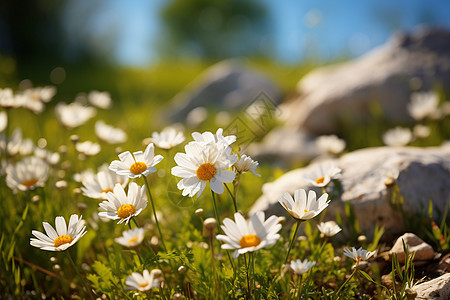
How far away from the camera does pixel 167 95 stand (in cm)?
880

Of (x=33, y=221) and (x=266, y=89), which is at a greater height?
(x=33, y=221)

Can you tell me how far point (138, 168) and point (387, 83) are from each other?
3.53 m

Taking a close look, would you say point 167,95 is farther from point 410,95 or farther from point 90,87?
point 410,95

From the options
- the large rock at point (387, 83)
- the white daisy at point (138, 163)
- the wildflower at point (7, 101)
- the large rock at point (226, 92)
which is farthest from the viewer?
the large rock at point (226, 92)

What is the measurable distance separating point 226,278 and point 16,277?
0.93 metres

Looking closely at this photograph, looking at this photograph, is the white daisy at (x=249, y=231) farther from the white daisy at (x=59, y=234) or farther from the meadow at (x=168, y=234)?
the white daisy at (x=59, y=234)

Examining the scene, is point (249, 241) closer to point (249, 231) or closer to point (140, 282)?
point (249, 231)

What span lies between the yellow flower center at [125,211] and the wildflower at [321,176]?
2.20 ft

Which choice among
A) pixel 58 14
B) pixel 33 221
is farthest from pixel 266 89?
pixel 58 14

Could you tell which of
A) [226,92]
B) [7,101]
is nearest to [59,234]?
[7,101]

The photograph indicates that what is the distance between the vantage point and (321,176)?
1587 millimetres

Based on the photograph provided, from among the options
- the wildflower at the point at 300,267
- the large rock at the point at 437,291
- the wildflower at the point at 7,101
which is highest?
the wildflower at the point at 7,101

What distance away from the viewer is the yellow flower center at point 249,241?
1.12 metres

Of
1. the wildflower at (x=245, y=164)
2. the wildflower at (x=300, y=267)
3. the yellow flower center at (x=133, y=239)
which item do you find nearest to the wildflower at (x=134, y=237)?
the yellow flower center at (x=133, y=239)
